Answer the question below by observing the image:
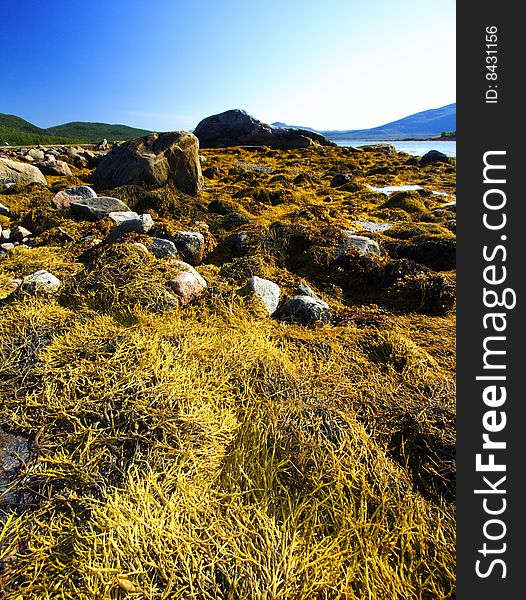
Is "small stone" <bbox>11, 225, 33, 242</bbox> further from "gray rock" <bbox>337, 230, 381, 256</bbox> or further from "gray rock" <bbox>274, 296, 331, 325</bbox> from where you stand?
"gray rock" <bbox>337, 230, 381, 256</bbox>

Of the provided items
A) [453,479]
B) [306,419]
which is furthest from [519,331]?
[306,419]

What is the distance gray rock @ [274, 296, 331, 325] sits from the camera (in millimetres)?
3398

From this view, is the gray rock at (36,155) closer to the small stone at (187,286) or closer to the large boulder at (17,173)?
the large boulder at (17,173)

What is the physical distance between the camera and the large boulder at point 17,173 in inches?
358

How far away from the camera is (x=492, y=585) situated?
1.28 meters

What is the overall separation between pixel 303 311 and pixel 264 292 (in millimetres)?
473

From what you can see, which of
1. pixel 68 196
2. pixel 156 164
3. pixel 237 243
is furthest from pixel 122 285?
pixel 156 164

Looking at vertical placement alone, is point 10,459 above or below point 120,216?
below

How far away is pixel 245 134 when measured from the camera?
32250 millimetres

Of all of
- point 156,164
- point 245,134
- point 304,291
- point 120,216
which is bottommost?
point 304,291

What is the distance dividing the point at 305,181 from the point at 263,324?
471 inches

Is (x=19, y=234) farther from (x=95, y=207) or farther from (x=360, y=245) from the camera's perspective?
(x=360, y=245)

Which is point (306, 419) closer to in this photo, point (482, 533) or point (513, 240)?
point (482, 533)

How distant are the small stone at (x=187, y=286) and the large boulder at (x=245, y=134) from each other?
101ft
